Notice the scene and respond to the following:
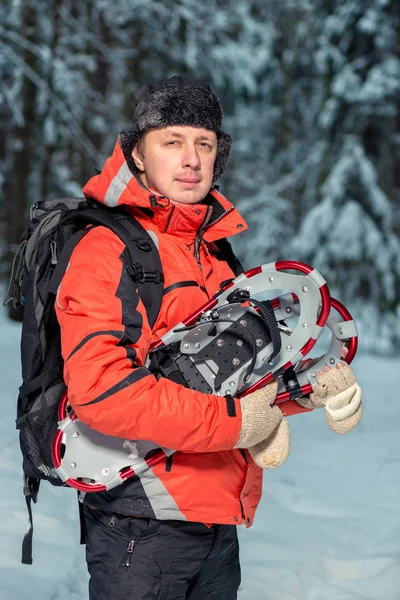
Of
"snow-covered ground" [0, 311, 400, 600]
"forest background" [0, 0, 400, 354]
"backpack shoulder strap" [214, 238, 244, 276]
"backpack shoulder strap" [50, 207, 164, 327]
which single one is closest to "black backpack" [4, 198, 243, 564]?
"backpack shoulder strap" [50, 207, 164, 327]

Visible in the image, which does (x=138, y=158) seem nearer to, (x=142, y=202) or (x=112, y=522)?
(x=142, y=202)

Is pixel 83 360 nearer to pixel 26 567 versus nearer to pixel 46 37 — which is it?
pixel 26 567

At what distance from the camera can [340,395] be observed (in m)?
2.52

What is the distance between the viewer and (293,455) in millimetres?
6738

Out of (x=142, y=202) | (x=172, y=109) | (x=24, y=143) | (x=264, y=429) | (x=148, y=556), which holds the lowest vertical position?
(x=24, y=143)

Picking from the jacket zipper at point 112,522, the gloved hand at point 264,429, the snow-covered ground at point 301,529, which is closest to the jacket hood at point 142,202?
the gloved hand at point 264,429

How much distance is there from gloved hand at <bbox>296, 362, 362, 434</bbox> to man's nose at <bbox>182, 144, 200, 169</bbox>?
0.78 metres

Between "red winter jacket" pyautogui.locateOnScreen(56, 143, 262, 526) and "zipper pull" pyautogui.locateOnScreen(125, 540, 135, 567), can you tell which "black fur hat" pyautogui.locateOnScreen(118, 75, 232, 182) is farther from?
"zipper pull" pyautogui.locateOnScreen(125, 540, 135, 567)

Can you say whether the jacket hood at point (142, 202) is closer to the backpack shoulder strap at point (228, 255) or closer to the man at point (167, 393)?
the man at point (167, 393)

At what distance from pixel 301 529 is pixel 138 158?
326 centimetres

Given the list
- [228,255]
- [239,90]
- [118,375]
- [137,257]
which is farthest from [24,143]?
[118,375]

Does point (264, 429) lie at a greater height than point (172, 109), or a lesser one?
lesser

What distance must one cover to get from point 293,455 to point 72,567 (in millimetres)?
2893

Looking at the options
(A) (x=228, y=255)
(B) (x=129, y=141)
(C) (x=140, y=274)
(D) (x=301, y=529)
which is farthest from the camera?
(D) (x=301, y=529)
